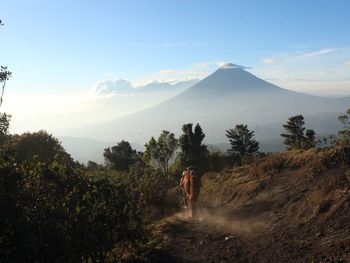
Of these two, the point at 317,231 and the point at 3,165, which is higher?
the point at 3,165

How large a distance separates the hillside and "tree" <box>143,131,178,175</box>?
23.3m

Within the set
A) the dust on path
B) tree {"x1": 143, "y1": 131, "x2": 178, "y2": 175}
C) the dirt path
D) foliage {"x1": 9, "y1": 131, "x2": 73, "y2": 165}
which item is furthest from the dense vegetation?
tree {"x1": 143, "y1": 131, "x2": 178, "y2": 175}

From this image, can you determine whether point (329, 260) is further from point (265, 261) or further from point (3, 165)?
point (3, 165)

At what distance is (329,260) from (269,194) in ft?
20.0

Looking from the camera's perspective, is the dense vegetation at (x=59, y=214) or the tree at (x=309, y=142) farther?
the tree at (x=309, y=142)

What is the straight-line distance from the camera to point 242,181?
17.9 metres

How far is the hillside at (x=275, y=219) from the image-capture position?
10.2 m

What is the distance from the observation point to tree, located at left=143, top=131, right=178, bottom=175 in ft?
136

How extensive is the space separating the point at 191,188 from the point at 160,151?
2542 centimetres

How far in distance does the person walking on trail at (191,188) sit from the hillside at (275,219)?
0.43 m

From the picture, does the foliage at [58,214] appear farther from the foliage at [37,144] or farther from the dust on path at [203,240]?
the foliage at [37,144]

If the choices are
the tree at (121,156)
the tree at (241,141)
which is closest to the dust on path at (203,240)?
the tree at (241,141)

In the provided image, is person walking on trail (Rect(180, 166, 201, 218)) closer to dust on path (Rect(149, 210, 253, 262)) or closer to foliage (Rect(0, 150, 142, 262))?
dust on path (Rect(149, 210, 253, 262))

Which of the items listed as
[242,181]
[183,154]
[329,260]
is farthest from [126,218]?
[183,154]
